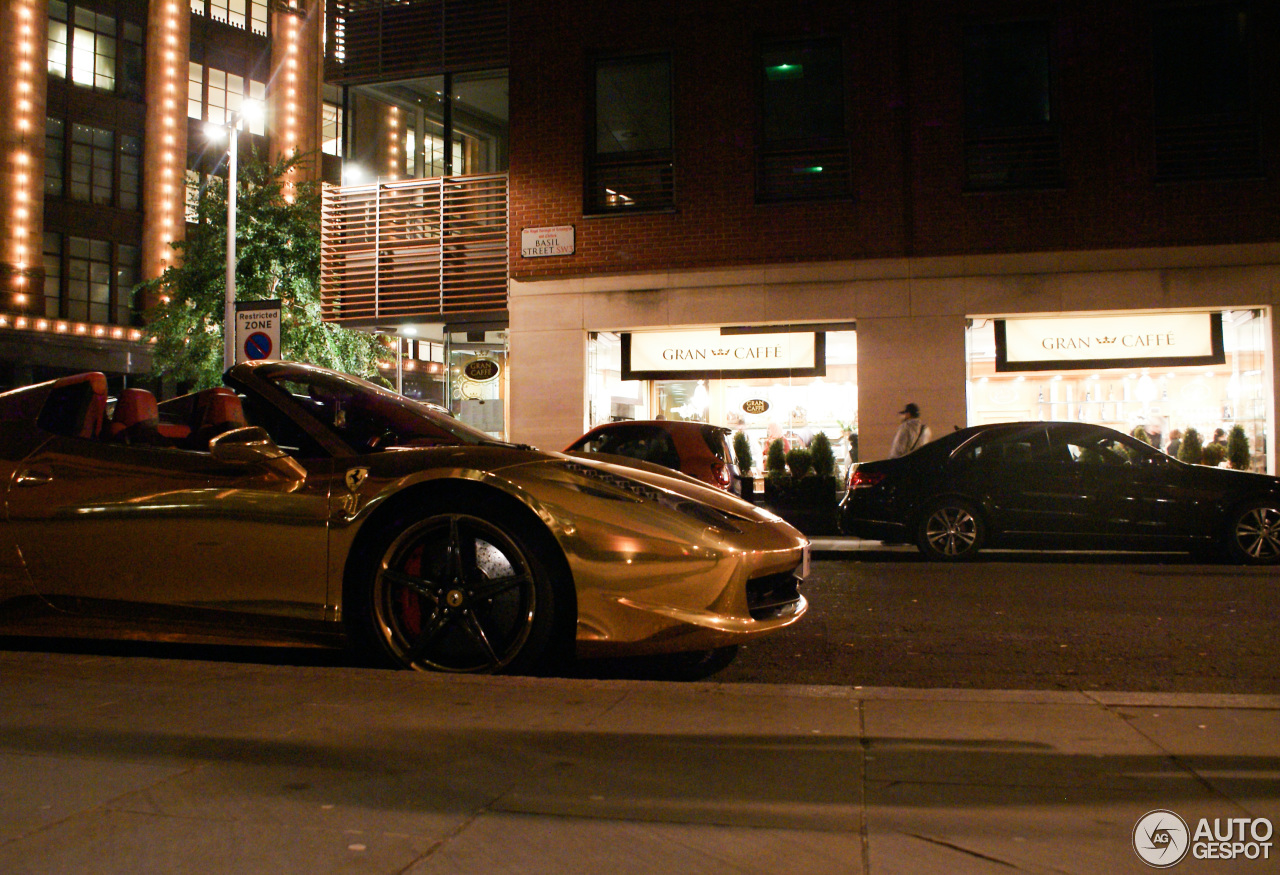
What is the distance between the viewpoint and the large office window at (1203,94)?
14.9m

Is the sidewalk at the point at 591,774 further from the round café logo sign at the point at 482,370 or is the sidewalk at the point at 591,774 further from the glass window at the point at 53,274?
the glass window at the point at 53,274

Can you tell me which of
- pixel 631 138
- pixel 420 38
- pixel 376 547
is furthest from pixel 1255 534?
pixel 420 38

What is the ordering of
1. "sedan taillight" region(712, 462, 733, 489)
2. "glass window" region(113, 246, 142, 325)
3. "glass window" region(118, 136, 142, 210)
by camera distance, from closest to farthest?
"sedan taillight" region(712, 462, 733, 489), "glass window" region(113, 246, 142, 325), "glass window" region(118, 136, 142, 210)

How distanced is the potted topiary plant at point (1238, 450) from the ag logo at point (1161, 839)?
44.0 ft

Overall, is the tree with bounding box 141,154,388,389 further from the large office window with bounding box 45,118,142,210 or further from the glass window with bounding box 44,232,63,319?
the large office window with bounding box 45,118,142,210

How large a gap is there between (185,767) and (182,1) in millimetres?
42475

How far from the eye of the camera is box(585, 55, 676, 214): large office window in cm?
1645

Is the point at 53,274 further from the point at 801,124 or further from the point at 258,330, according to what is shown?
the point at 801,124

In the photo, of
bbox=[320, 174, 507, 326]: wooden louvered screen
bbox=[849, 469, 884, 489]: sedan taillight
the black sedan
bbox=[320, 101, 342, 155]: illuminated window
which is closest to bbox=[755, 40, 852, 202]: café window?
bbox=[320, 174, 507, 326]: wooden louvered screen

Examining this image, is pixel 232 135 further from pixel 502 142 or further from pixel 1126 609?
pixel 1126 609

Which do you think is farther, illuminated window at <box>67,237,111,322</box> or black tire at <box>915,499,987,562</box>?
illuminated window at <box>67,237,111,322</box>

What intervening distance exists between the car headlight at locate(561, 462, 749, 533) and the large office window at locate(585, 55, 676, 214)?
41.4ft

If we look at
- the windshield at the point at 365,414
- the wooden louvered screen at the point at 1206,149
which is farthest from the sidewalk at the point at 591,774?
the wooden louvered screen at the point at 1206,149

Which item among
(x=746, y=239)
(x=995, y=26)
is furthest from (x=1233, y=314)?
(x=746, y=239)
